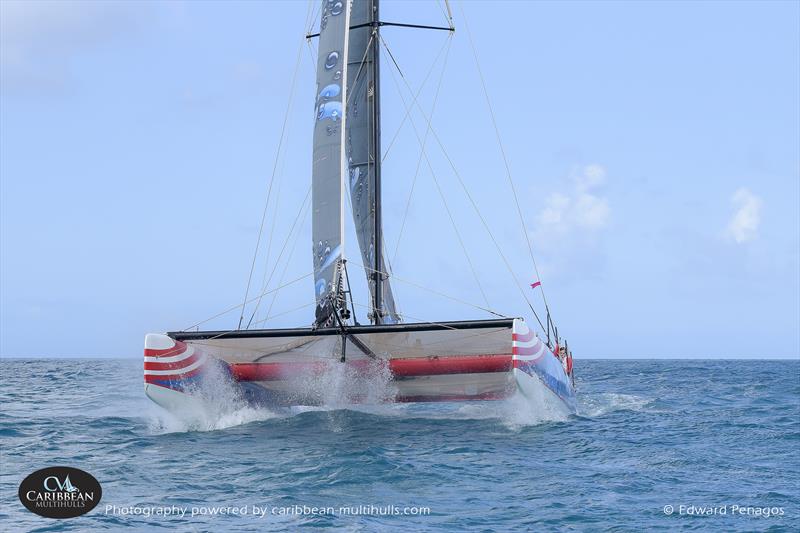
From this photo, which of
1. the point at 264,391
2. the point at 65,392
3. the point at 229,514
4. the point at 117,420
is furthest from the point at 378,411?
the point at 65,392

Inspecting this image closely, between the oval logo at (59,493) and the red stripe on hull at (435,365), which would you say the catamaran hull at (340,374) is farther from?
the oval logo at (59,493)

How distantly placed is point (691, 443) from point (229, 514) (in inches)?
306

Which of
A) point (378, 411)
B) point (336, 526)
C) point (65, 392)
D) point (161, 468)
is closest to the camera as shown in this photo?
point (336, 526)

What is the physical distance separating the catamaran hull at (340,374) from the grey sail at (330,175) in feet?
3.04

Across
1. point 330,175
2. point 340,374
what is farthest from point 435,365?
point 330,175

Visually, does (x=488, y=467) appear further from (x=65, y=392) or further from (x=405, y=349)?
(x=65, y=392)

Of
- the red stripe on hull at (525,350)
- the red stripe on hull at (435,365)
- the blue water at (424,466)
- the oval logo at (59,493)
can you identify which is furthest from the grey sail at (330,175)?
the oval logo at (59,493)

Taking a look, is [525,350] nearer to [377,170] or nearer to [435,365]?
[435,365]

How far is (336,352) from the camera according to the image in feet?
44.5

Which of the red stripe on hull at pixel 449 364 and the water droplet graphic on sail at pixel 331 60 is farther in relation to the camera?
the water droplet graphic on sail at pixel 331 60

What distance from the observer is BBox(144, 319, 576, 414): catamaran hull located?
13.1 metres

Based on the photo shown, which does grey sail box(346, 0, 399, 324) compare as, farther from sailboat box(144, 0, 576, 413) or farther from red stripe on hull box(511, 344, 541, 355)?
red stripe on hull box(511, 344, 541, 355)

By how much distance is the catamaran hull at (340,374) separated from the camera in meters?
13.1

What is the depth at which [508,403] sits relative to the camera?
1669 cm
